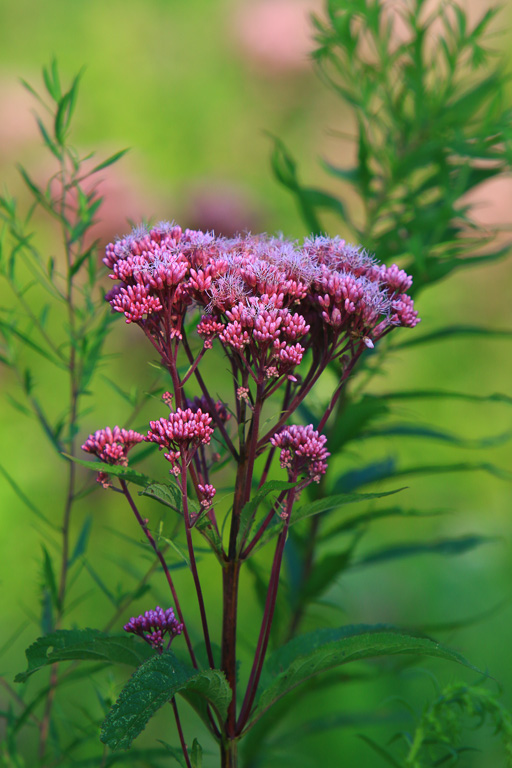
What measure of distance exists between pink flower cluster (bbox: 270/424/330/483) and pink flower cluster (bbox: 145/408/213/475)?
7 centimetres

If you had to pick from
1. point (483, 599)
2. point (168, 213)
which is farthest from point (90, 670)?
point (168, 213)

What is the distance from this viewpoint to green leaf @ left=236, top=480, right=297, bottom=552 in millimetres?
628

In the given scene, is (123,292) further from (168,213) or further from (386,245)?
(168,213)

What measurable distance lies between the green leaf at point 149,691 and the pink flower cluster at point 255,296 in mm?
255

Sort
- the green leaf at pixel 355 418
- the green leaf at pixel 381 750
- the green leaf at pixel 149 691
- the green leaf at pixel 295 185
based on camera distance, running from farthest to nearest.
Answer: the green leaf at pixel 295 185 < the green leaf at pixel 355 418 < the green leaf at pixel 381 750 < the green leaf at pixel 149 691

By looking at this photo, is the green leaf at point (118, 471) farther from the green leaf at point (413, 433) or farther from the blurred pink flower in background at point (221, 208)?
the blurred pink flower in background at point (221, 208)

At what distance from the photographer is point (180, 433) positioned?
67 centimetres

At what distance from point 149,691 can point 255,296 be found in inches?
13.5

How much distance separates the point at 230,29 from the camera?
4.37 metres

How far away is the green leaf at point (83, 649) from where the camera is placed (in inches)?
26.4

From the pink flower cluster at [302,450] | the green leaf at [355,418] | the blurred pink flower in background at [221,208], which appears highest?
the blurred pink flower in background at [221,208]

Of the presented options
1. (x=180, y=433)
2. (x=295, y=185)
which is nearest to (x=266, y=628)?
(x=180, y=433)

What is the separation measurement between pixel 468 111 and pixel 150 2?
155 inches

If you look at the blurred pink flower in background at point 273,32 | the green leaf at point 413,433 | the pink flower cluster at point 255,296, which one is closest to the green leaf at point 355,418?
the green leaf at point 413,433
